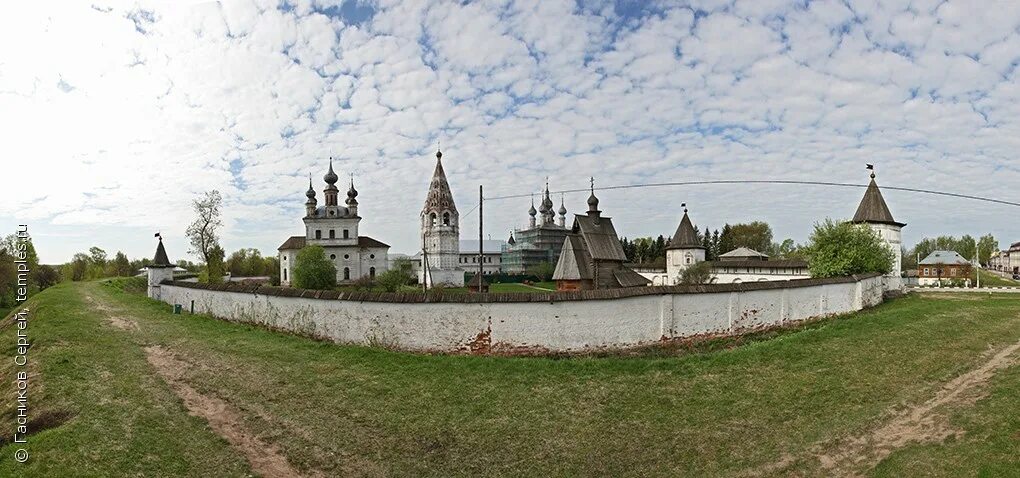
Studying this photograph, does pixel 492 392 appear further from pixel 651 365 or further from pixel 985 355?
pixel 985 355

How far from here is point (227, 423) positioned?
7992 millimetres

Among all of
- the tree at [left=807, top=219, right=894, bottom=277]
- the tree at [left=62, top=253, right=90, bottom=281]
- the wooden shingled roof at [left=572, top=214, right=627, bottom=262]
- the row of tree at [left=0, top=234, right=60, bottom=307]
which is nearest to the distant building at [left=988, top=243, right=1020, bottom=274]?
the tree at [left=807, top=219, right=894, bottom=277]

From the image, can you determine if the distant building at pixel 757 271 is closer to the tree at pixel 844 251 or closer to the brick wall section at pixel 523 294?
the tree at pixel 844 251

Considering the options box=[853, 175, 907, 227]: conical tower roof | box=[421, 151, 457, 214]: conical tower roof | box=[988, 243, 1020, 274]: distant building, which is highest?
box=[421, 151, 457, 214]: conical tower roof

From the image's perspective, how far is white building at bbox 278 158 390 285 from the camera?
50312 mm

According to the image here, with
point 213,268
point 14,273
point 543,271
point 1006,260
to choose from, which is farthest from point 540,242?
point 1006,260

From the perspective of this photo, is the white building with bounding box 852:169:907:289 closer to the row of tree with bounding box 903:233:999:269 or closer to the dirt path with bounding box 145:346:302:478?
the dirt path with bounding box 145:346:302:478

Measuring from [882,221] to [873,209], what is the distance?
0.73 metres

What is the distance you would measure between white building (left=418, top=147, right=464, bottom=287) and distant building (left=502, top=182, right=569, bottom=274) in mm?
12088

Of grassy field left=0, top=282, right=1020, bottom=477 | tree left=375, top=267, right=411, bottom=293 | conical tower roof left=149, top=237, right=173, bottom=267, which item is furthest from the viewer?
tree left=375, top=267, right=411, bottom=293

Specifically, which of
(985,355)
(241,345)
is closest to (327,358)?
(241,345)

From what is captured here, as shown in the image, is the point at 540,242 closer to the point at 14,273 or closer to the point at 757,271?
the point at 757,271

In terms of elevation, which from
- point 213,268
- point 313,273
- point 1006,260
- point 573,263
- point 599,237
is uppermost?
point 599,237

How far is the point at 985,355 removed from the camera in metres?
11.5
